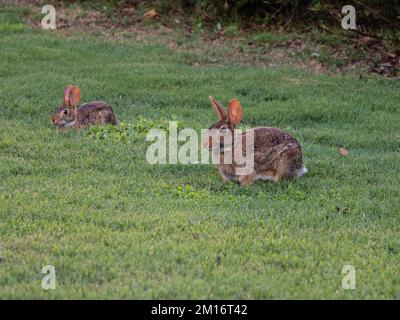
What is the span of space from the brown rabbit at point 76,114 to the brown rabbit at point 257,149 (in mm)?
2689

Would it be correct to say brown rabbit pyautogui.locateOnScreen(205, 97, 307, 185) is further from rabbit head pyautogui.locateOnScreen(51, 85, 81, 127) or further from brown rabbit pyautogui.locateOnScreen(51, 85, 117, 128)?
rabbit head pyautogui.locateOnScreen(51, 85, 81, 127)

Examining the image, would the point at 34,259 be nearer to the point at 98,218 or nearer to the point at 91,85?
the point at 98,218

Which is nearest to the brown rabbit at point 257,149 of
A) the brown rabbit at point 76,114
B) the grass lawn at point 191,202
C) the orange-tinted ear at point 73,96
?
the grass lawn at point 191,202

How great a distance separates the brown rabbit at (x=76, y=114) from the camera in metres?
10.4

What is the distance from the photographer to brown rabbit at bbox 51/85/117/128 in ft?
34.1

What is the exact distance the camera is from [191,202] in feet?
24.4

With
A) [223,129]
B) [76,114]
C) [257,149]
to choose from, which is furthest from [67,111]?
[257,149]

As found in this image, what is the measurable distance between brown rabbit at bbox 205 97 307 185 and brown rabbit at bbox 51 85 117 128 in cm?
269

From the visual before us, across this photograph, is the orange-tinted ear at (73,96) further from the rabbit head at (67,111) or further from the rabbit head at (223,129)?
the rabbit head at (223,129)

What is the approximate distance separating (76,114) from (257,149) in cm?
328

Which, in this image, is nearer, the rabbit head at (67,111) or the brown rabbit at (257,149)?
the brown rabbit at (257,149)

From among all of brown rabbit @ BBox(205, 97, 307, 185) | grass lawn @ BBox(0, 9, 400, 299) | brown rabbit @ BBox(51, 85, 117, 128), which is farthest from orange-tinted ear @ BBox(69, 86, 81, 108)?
brown rabbit @ BBox(205, 97, 307, 185)

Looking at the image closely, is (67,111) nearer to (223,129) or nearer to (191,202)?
(223,129)
